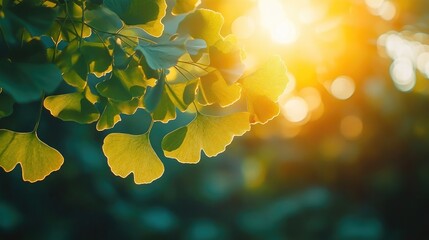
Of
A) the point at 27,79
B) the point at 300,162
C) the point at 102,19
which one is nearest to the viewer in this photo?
the point at 27,79

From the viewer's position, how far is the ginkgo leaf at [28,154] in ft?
2.04

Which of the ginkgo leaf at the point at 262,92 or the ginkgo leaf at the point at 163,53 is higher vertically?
the ginkgo leaf at the point at 262,92

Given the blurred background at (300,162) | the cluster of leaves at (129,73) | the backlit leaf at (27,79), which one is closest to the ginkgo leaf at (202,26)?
the cluster of leaves at (129,73)

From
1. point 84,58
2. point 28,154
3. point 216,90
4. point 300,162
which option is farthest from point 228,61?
point 300,162

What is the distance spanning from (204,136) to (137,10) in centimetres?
14

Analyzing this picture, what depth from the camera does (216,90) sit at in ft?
1.78

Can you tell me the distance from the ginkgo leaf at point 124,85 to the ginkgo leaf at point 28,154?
11cm

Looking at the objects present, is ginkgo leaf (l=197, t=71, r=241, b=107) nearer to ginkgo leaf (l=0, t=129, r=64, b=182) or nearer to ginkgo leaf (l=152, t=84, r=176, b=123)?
ginkgo leaf (l=152, t=84, r=176, b=123)

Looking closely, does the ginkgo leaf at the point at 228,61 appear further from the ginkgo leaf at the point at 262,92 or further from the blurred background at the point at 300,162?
the blurred background at the point at 300,162

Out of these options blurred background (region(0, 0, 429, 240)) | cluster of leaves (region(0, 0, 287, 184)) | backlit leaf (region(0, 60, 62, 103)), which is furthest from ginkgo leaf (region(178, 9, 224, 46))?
blurred background (region(0, 0, 429, 240))

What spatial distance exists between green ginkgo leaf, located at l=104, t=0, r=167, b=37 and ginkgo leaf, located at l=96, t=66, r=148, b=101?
0.04 meters

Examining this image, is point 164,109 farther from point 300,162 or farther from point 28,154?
point 300,162

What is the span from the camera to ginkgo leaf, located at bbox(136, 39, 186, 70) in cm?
50

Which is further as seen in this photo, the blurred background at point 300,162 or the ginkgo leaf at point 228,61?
the blurred background at point 300,162
